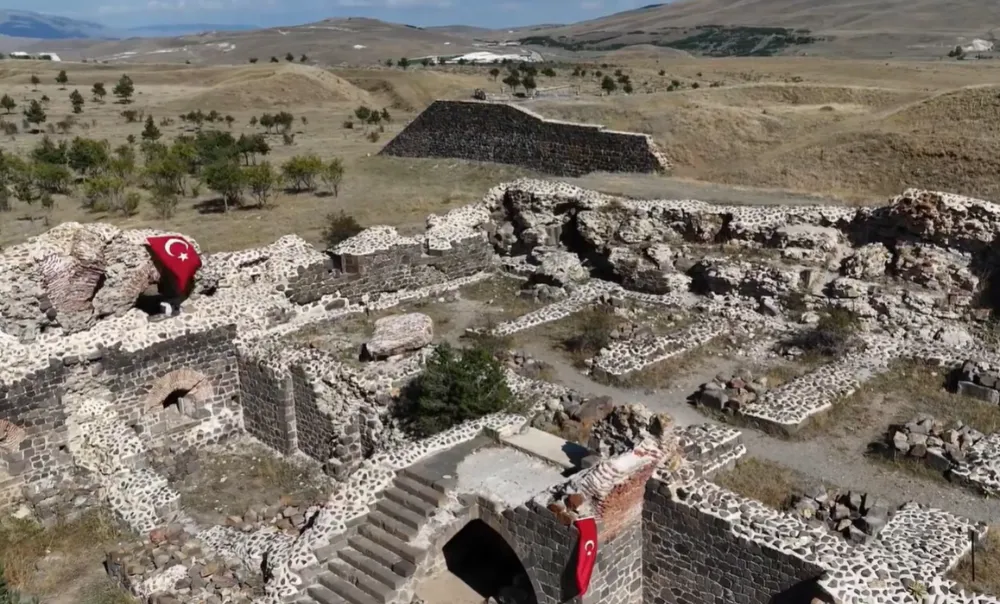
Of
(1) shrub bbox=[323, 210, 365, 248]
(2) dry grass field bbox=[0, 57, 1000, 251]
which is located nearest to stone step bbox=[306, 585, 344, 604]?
(1) shrub bbox=[323, 210, 365, 248]

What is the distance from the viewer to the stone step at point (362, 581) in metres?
9.53

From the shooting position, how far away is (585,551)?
8641mm

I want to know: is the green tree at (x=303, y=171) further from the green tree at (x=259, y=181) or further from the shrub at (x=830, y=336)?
the shrub at (x=830, y=336)

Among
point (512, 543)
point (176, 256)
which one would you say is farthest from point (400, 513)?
point (176, 256)

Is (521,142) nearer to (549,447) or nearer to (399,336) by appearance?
(399,336)

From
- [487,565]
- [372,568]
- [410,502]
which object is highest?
[410,502]

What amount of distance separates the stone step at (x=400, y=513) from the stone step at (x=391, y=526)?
1.6 inches

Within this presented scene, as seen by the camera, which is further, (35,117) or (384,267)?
(35,117)

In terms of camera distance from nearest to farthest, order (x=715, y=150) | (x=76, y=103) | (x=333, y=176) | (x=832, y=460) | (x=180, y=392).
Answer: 1. (x=832, y=460)
2. (x=180, y=392)
3. (x=715, y=150)
4. (x=333, y=176)
5. (x=76, y=103)

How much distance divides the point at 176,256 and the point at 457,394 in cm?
583

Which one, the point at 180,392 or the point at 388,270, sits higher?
the point at 388,270

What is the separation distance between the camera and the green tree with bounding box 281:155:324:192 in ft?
103

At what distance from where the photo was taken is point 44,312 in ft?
44.4

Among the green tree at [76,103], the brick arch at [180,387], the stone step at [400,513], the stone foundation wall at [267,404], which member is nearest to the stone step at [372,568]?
the stone step at [400,513]
